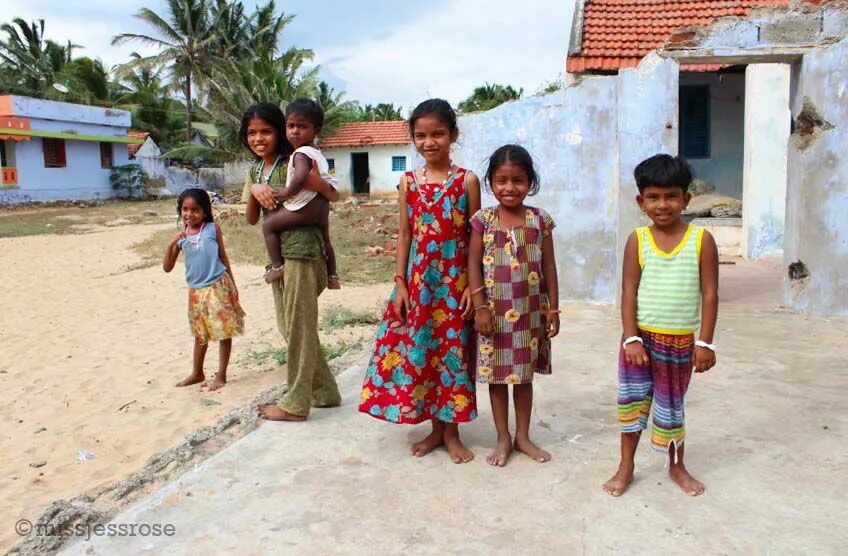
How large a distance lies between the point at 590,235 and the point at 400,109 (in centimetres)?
4312

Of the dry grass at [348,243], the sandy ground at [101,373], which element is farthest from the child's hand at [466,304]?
the dry grass at [348,243]

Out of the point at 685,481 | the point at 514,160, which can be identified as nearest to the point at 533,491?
the point at 685,481

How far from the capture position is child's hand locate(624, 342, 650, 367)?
8.38 ft

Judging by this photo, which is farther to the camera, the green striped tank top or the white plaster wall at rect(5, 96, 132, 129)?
the white plaster wall at rect(5, 96, 132, 129)

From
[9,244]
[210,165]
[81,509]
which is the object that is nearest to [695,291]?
[81,509]

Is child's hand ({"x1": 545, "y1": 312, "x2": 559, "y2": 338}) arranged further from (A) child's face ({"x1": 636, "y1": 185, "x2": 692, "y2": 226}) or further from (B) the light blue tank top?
(B) the light blue tank top

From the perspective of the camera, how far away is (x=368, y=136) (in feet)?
101

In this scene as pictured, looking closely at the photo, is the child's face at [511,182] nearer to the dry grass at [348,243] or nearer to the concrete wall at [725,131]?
the dry grass at [348,243]

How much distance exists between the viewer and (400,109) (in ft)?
158

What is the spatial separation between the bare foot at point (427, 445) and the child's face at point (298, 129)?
1600 millimetres

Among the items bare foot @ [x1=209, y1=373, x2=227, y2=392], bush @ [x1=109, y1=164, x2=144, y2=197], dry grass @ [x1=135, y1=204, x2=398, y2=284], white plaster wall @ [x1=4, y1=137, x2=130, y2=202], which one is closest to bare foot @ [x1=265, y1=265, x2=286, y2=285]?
bare foot @ [x1=209, y1=373, x2=227, y2=392]

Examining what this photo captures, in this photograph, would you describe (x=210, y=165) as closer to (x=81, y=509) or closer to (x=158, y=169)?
(x=158, y=169)

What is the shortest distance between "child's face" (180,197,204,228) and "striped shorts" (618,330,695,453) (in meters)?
3.31

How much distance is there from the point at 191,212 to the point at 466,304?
2.68 meters
